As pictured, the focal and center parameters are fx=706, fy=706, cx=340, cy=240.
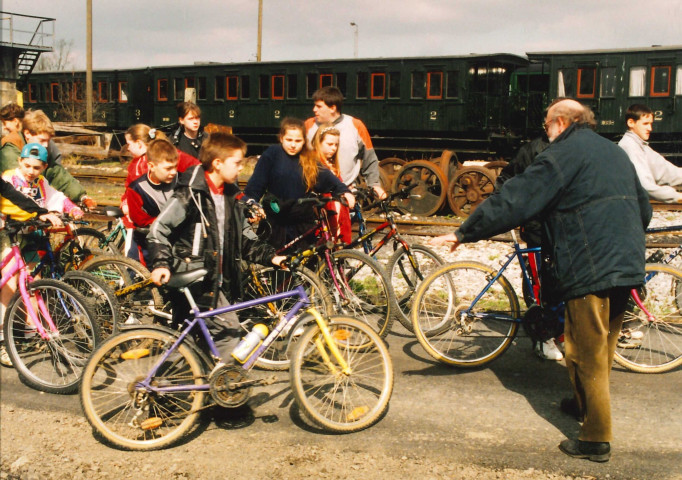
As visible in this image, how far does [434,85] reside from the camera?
836 inches

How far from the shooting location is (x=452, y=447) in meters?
4.09

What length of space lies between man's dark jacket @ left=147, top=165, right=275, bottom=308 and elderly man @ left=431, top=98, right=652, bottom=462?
173cm

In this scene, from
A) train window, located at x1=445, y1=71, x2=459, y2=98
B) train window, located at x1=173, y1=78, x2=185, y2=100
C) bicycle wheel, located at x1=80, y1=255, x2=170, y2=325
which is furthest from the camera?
train window, located at x1=173, y1=78, x2=185, y2=100

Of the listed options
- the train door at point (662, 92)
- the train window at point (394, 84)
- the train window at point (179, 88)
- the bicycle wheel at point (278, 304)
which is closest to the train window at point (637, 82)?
the train door at point (662, 92)

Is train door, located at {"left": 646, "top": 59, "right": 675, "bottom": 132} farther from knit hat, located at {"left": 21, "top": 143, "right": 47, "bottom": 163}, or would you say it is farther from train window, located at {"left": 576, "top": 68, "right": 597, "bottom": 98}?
knit hat, located at {"left": 21, "top": 143, "right": 47, "bottom": 163}

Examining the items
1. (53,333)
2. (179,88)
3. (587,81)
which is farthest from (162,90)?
(53,333)

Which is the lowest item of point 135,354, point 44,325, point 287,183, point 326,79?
point 44,325

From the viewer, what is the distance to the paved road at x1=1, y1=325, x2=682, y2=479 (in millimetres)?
3957

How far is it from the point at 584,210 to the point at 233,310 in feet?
7.03

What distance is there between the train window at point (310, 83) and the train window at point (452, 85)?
15.6ft

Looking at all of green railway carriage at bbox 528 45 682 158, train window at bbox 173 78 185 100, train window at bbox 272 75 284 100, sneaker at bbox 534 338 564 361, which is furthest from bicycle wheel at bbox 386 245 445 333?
train window at bbox 173 78 185 100

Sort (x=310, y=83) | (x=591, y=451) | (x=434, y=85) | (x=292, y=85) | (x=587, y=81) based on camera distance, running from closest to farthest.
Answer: (x=591, y=451) → (x=587, y=81) → (x=434, y=85) → (x=310, y=83) → (x=292, y=85)

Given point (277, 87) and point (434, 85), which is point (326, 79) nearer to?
point (277, 87)

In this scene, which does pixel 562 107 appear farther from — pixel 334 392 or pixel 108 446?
pixel 108 446
